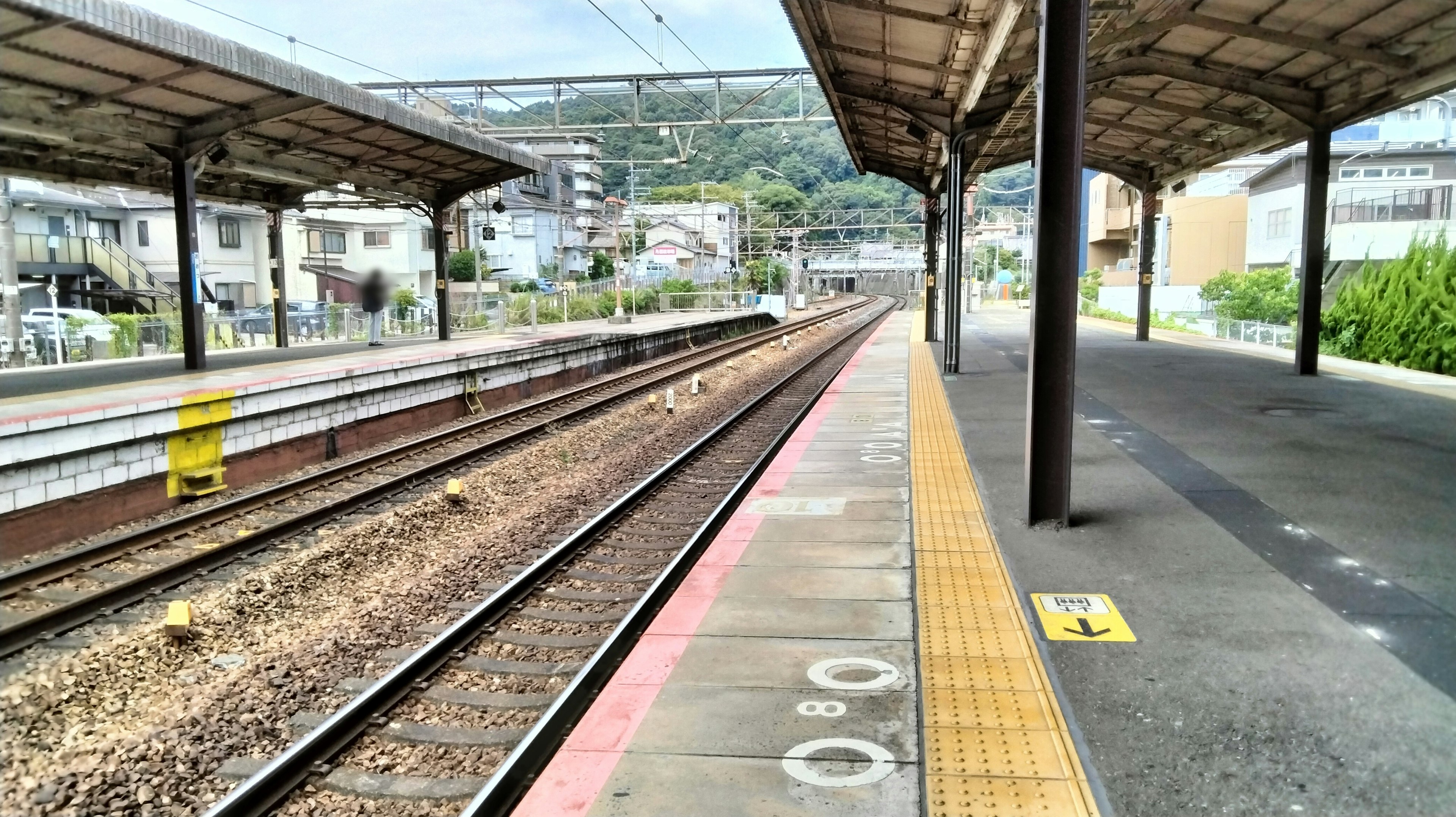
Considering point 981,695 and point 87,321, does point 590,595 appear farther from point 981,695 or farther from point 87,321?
point 87,321

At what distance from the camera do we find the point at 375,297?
1948 cm

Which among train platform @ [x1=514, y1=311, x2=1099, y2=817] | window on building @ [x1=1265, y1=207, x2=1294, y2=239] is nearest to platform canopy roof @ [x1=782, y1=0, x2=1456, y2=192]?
train platform @ [x1=514, y1=311, x2=1099, y2=817]

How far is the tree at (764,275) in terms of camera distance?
230 feet

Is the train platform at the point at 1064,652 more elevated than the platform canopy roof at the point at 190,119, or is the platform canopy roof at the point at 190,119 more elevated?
the platform canopy roof at the point at 190,119

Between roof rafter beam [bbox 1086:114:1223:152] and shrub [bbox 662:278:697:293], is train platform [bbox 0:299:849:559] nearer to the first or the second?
roof rafter beam [bbox 1086:114:1223:152]

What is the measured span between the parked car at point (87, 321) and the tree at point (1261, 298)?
2718 cm

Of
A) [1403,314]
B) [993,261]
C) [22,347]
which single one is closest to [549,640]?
[22,347]

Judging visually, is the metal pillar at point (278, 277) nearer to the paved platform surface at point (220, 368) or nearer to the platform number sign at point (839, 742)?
the paved platform surface at point (220, 368)

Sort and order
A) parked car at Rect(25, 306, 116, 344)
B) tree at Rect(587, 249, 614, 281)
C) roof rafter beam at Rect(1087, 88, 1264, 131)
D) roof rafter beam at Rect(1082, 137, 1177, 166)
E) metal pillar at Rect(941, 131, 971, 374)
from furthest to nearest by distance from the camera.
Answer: tree at Rect(587, 249, 614, 281) → roof rafter beam at Rect(1082, 137, 1177, 166) → parked car at Rect(25, 306, 116, 344) → metal pillar at Rect(941, 131, 971, 374) → roof rafter beam at Rect(1087, 88, 1264, 131)

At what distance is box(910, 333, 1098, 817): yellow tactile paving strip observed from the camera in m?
3.31

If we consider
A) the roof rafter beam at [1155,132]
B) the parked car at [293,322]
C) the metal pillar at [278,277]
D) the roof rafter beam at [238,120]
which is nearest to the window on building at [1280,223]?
the roof rafter beam at [1155,132]

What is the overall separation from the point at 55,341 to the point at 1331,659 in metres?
20.6

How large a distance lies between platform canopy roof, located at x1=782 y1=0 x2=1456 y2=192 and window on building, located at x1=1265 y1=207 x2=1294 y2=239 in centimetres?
1833

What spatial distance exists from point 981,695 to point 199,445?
9.05 m
